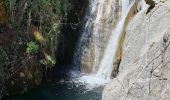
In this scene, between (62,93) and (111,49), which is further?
(111,49)

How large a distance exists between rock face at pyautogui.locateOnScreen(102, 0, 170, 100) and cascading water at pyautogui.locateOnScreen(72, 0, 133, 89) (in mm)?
5087

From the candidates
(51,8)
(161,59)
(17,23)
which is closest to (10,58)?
(17,23)

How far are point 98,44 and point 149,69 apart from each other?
291 inches

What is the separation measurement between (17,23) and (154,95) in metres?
6.30

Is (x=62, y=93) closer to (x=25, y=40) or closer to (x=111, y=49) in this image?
(x=25, y=40)

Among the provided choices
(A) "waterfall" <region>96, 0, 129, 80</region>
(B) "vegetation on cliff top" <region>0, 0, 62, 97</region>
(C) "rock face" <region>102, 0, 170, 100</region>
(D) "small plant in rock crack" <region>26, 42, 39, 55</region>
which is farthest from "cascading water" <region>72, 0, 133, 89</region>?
(C) "rock face" <region>102, 0, 170, 100</region>

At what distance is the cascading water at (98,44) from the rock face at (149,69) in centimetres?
509

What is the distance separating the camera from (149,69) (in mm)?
5133

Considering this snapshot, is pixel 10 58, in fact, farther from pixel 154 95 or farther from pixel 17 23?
pixel 154 95

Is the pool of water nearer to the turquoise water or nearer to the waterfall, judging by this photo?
the turquoise water

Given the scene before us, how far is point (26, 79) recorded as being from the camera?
1044cm

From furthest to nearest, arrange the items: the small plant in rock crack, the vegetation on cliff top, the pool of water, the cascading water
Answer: the cascading water < the pool of water < the small plant in rock crack < the vegetation on cliff top

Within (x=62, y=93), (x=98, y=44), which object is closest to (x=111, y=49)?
(x=98, y=44)

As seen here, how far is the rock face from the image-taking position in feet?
16.2
